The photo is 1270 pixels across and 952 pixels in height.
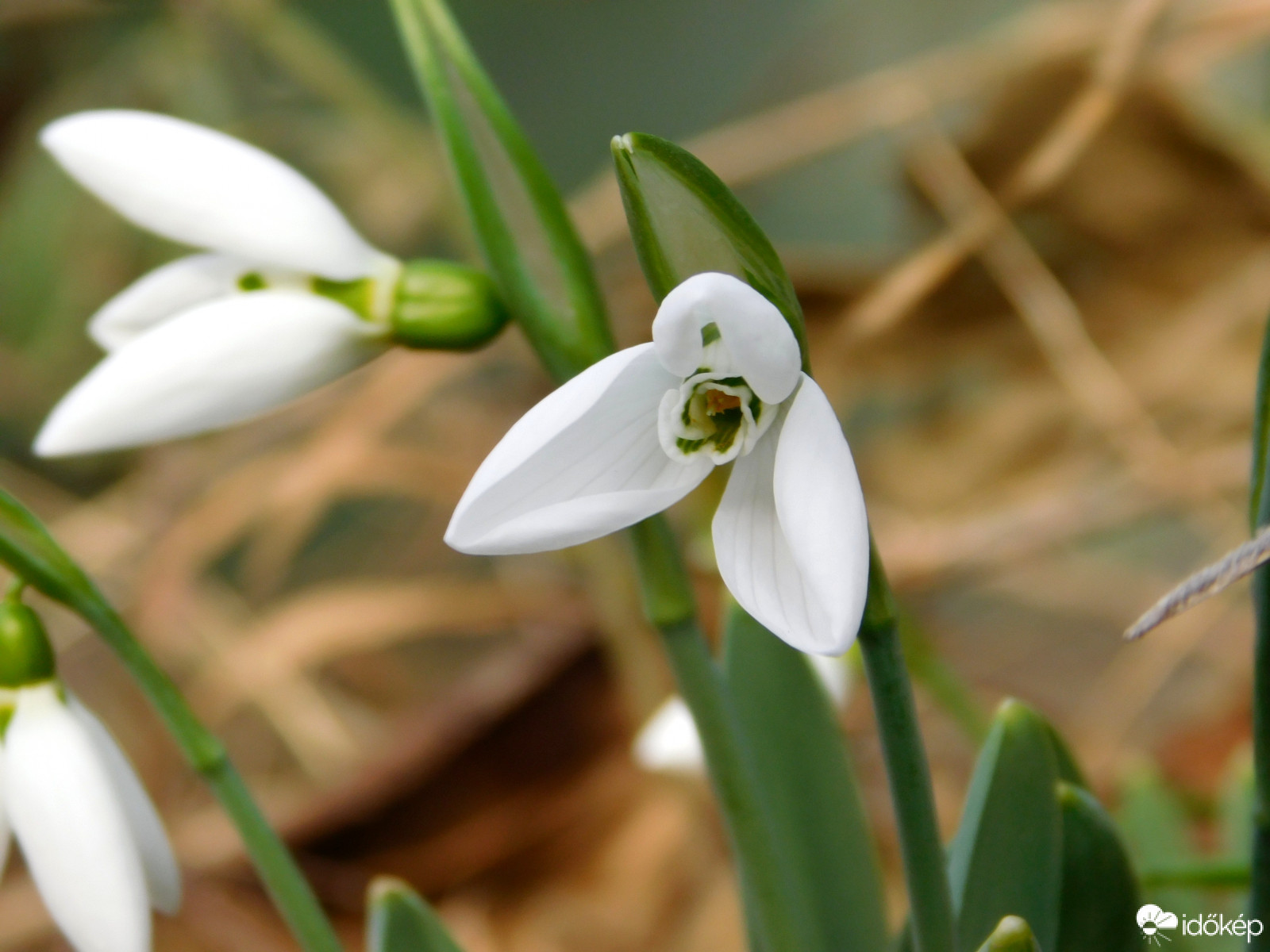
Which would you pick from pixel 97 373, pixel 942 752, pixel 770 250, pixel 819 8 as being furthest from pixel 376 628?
pixel 819 8

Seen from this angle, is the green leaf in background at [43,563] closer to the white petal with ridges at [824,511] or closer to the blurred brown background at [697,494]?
the white petal with ridges at [824,511]

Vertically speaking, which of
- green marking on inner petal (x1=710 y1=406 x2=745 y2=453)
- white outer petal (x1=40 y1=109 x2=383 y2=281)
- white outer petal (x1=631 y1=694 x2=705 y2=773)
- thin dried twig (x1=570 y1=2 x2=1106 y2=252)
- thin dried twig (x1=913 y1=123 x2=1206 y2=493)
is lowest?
white outer petal (x1=631 y1=694 x2=705 y2=773)

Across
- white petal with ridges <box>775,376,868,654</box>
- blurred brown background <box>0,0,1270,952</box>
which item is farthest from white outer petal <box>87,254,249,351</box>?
blurred brown background <box>0,0,1270,952</box>

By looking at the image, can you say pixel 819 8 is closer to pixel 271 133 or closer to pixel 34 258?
pixel 271 133

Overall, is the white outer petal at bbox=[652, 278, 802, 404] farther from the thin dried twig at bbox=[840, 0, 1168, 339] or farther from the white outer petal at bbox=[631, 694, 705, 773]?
the thin dried twig at bbox=[840, 0, 1168, 339]

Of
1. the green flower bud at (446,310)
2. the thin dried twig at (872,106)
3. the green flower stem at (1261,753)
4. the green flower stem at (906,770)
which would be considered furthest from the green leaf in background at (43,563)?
the thin dried twig at (872,106)

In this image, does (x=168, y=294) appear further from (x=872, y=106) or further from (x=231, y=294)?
(x=872, y=106)
